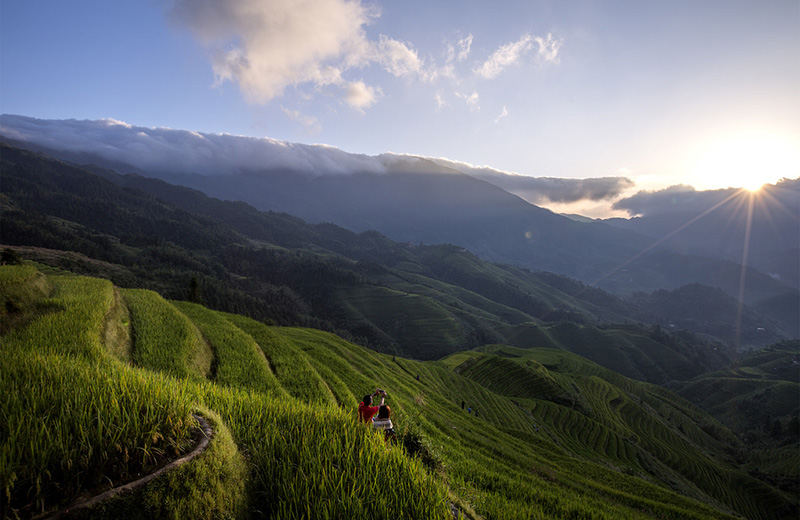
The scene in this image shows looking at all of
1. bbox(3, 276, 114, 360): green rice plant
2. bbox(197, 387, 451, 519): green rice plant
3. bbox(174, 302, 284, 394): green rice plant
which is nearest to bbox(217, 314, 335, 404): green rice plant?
bbox(174, 302, 284, 394): green rice plant

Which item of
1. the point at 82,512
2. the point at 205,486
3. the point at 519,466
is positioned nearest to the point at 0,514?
the point at 82,512

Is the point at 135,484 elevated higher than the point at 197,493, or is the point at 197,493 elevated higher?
the point at 135,484

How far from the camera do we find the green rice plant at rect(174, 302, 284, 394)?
1867 centimetres

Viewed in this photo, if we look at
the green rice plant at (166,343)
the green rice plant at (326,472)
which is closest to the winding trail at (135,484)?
the green rice plant at (326,472)

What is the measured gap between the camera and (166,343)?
19906 mm

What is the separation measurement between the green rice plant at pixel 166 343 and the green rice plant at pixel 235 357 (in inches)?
34.4

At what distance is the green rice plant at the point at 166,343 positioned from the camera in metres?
17.3

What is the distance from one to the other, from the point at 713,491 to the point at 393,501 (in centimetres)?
11067

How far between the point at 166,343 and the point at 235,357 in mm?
4019

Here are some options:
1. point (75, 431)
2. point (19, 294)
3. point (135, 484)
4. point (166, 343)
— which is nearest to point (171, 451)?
point (135, 484)

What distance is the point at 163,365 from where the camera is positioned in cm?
1709

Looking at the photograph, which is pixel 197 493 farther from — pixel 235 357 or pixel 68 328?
pixel 235 357

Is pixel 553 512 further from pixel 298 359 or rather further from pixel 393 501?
pixel 298 359

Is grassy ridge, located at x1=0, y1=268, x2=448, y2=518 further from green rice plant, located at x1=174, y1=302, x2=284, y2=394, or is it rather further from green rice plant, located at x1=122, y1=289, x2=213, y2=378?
green rice plant, located at x1=174, y1=302, x2=284, y2=394
